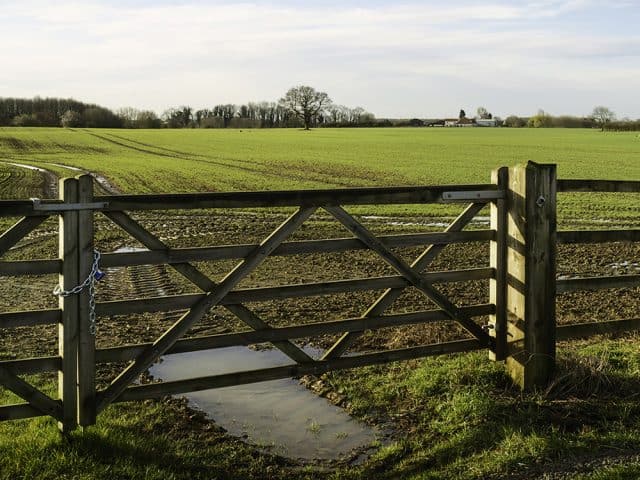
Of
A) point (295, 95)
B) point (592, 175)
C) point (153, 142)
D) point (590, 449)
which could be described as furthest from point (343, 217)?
point (295, 95)

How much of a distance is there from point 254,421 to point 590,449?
283 centimetres

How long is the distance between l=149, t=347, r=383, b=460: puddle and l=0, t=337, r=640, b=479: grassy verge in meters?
0.21

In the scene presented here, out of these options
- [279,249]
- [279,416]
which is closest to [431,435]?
[279,416]

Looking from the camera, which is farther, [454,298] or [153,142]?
[153,142]

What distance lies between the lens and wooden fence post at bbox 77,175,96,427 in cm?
523

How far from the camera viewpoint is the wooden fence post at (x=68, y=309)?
5184 mm

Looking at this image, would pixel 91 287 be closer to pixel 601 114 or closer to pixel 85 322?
pixel 85 322

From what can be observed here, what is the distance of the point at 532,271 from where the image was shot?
6.52 meters

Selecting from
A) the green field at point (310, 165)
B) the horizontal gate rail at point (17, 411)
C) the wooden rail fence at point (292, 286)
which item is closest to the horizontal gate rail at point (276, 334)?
the wooden rail fence at point (292, 286)

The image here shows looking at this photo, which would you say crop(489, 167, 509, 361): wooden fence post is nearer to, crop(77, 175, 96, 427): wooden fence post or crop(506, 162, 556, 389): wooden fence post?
crop(506, 162, 556, 389): wooden fence post

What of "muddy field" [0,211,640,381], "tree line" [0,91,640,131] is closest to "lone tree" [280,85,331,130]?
"tree line" [0,91,640,131]

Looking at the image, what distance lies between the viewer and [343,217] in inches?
234

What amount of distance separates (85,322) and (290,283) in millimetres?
6553

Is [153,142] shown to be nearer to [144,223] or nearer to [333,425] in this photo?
[144,223]
